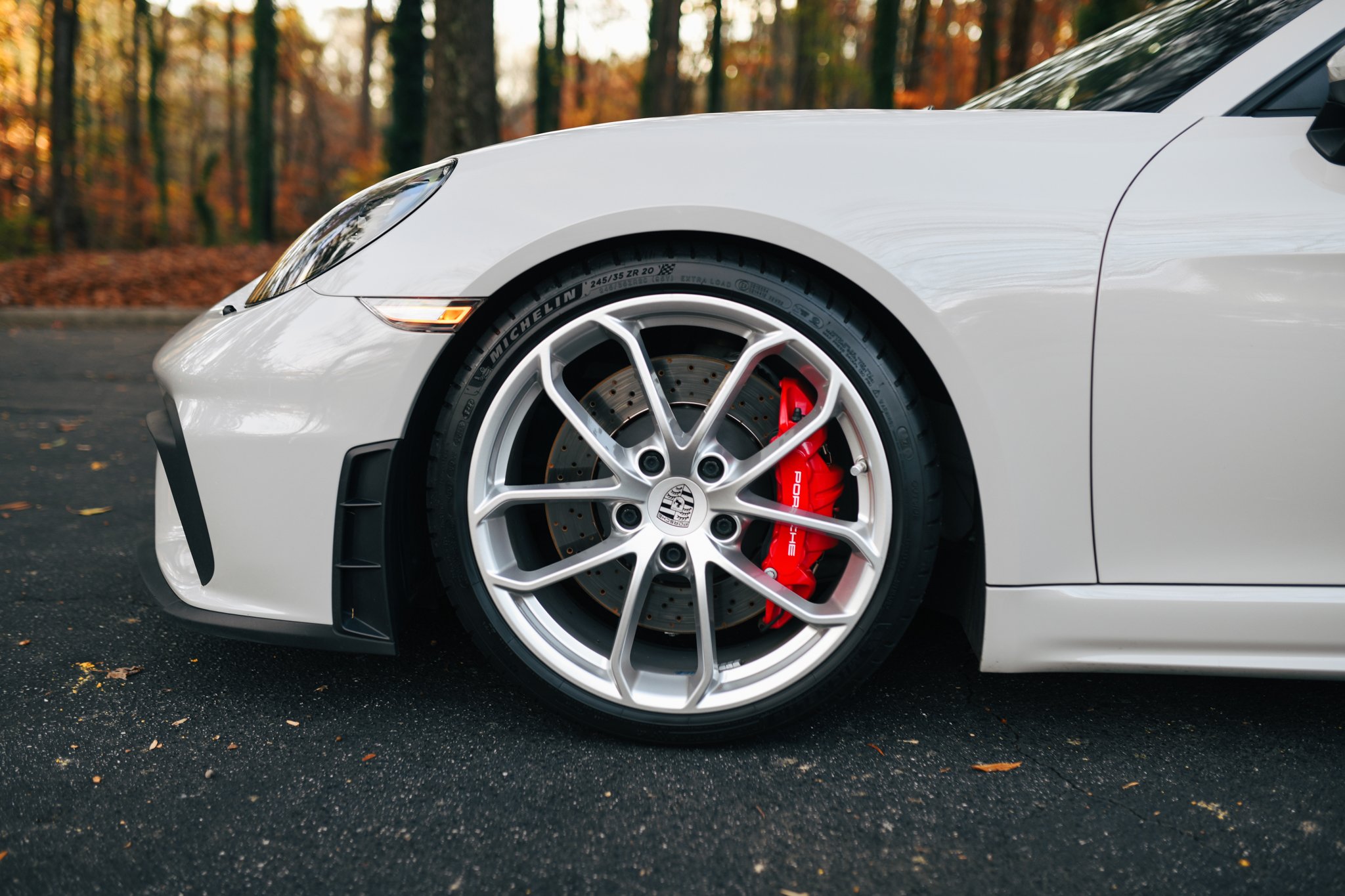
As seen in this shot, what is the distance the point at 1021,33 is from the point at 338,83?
93.7 ft

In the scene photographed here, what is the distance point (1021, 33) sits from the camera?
12.3 meters

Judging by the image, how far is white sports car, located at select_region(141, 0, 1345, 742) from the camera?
4.71 ft

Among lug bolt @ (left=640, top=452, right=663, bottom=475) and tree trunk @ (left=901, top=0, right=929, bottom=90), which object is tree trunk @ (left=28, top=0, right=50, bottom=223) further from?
lug bolt @ (left=640, top=452, right=663, bottom=475)

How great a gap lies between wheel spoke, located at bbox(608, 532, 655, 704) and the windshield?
1.17 metres

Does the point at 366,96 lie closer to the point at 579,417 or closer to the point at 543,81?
the point at 543,81

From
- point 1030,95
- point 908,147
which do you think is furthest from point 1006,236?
point 1030,95

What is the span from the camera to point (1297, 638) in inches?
58.2

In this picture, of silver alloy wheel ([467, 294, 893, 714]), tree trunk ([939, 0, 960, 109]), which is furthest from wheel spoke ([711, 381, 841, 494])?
tree trunk ([939, 0, 960, 109])

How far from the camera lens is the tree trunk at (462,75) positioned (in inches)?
294

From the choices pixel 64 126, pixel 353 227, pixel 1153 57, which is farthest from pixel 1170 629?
pixel 64 126

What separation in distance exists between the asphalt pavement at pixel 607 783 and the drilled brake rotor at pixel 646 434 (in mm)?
245

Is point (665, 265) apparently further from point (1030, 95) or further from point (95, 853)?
point (95, 853)

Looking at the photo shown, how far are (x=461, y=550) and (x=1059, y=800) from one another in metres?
1.10

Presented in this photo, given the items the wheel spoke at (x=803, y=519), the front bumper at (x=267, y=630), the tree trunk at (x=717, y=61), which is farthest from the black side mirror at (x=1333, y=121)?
the tree trunk at (x=717, y=61)
